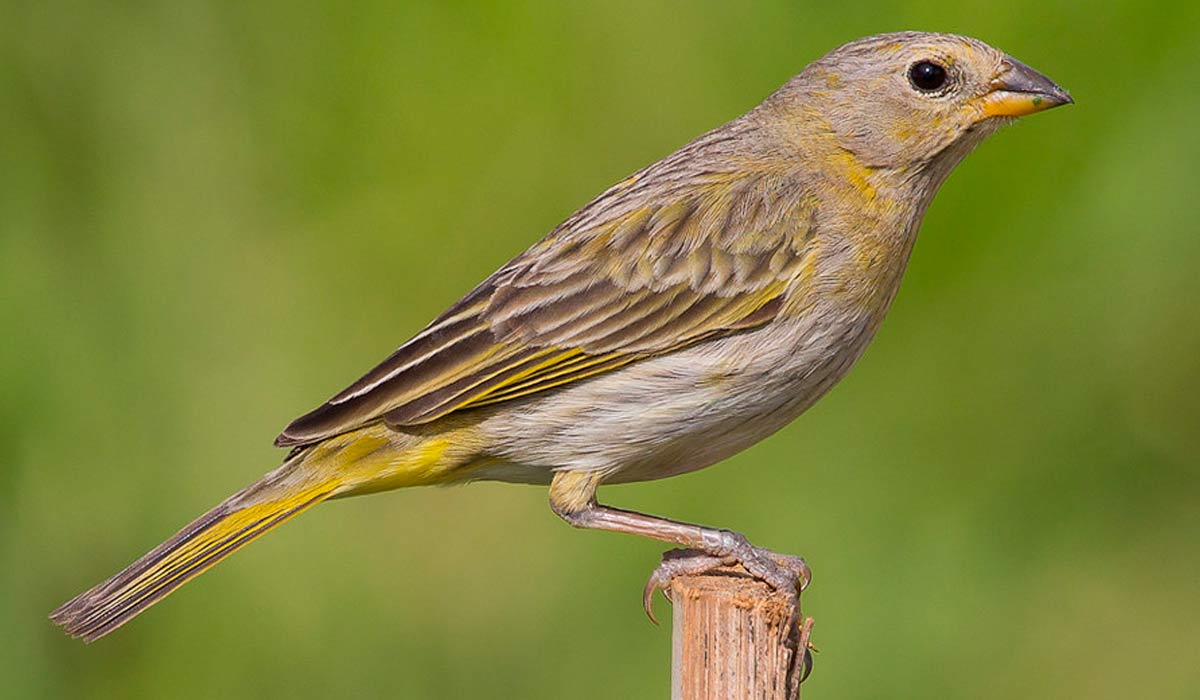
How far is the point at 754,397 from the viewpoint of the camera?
5332 mm

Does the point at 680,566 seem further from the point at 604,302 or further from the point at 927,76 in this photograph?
the point at 927,76

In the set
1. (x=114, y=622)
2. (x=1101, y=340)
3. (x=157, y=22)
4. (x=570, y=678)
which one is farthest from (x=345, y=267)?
(x=1101, y=340)

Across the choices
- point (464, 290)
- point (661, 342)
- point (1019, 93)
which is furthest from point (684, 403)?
point (464, 290)

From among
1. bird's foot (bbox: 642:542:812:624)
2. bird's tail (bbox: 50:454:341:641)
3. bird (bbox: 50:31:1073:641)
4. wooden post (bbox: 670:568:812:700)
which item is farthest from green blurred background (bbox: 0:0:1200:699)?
wooden post (bbox: 670:568:812:700)

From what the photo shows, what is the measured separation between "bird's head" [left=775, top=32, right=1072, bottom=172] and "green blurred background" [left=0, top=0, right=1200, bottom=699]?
1.33 m

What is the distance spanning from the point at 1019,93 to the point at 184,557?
8.57ft

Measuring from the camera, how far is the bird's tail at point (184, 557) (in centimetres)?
540

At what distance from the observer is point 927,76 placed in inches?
224

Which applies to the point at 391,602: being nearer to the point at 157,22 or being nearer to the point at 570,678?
the point at 570,678

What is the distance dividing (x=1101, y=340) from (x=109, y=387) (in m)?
3.43

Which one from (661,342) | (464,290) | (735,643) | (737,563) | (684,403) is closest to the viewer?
(735,643)

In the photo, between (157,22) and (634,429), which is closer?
(634,429)

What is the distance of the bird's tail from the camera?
5398 millimetres

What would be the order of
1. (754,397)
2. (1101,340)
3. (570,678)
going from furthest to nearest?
(1101,340) → (570,678) → (754,397)
